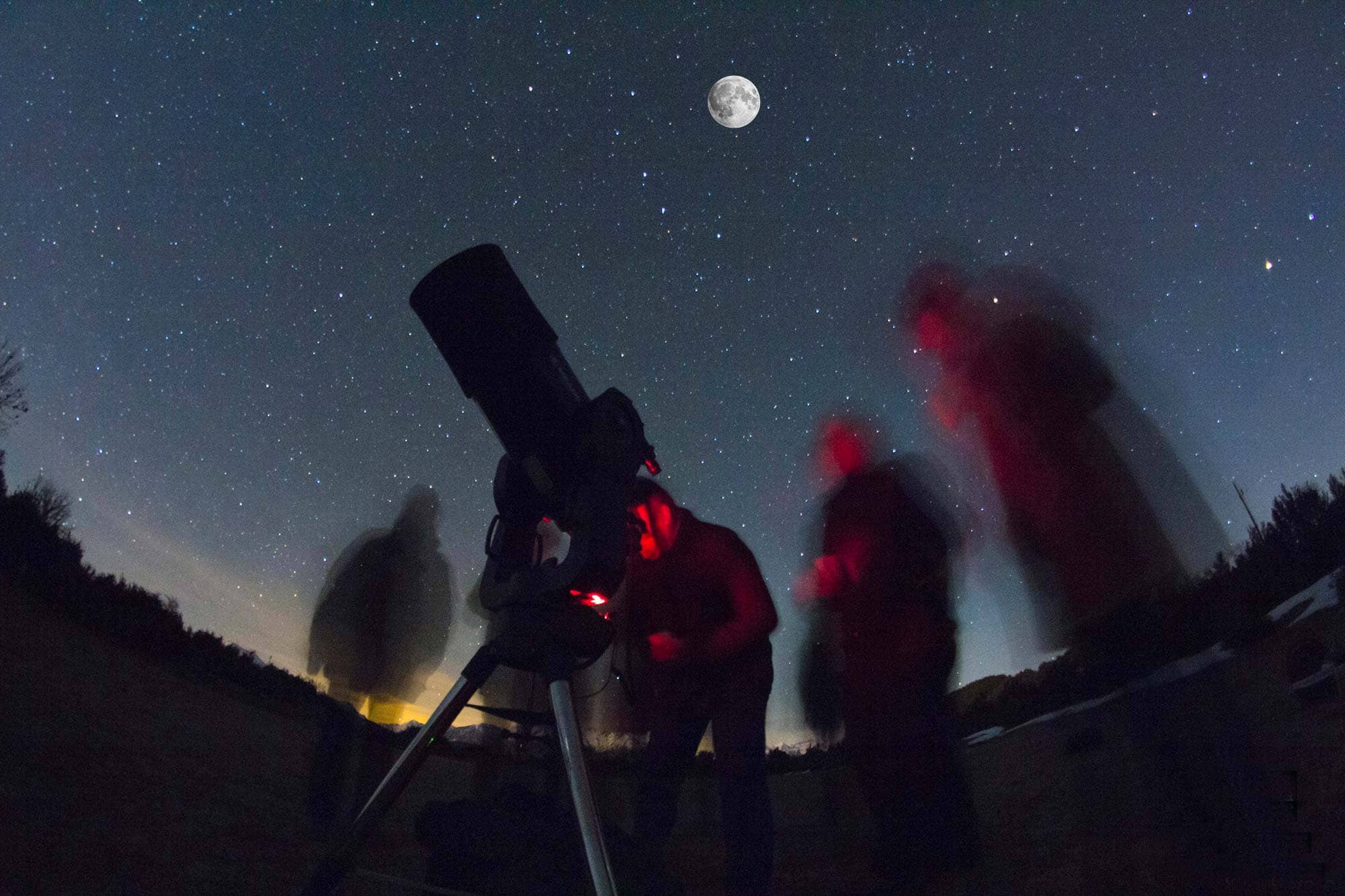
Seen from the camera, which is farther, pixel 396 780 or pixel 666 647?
pixel 666 647

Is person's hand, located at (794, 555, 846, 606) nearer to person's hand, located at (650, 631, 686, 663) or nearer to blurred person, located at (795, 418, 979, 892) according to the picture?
blurred person, located at (795, 418, 979, 892)

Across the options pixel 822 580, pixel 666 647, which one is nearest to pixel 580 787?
pixel 666 647

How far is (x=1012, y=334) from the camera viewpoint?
3.61m

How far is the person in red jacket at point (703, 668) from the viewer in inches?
83.4

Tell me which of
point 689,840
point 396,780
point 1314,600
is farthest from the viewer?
point 689,840

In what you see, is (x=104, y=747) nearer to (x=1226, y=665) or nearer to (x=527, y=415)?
(x=527, y=415)

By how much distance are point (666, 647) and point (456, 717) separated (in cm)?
124

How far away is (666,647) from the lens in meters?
2.44

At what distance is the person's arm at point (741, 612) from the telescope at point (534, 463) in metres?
0.82

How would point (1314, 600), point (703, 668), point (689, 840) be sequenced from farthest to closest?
point (689, 840)
point (1314, 600)
point (703, 668)

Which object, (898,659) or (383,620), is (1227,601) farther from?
(383,620)

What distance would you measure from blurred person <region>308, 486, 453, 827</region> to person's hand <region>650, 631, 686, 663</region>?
5425mm

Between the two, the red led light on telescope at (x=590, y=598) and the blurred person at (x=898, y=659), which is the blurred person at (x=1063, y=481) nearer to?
the blurred person at (x=898, y=659)

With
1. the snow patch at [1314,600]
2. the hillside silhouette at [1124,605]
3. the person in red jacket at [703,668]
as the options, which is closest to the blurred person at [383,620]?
the hillside silhouette at [1124,605]
